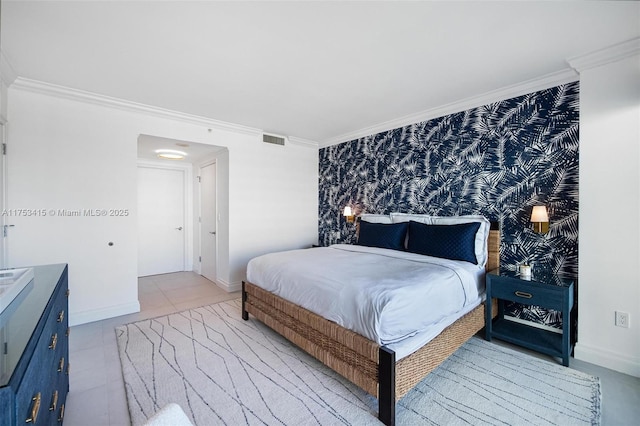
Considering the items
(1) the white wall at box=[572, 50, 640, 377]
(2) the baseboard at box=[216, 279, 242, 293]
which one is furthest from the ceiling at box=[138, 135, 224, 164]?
(1) the white wall at box=[572, 50, 640, 377]

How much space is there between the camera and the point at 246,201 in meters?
4.32

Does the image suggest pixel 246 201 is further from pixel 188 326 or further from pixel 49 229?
pixel 49 229

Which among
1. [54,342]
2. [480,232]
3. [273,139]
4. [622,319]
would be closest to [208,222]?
[273,139]

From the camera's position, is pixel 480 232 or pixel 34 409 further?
pixel 480 232

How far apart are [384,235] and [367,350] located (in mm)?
1915

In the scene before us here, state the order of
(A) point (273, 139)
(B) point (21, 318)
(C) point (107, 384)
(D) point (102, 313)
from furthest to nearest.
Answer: (A) point (273, 139) → (D) point (102, 313) → (C) point (107, 384) → (B) point (21, 318)

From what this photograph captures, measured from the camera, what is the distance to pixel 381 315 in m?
1.72

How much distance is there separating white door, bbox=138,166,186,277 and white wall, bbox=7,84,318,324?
1867mm

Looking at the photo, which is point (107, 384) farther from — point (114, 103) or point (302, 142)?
point (302, 142)

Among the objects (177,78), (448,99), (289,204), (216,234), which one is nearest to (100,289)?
(216,234)

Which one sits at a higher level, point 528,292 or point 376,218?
point 376,218

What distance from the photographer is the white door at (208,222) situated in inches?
185

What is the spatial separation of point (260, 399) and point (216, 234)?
3112 mm

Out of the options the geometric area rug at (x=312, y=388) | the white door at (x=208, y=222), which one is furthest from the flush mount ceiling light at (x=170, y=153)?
the geometric area rug at (x=312, y=388)
